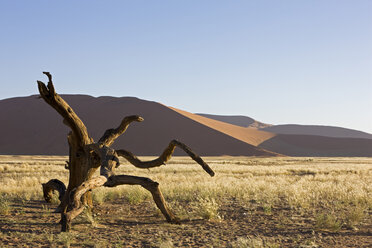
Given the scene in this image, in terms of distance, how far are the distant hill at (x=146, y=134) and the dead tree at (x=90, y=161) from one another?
7619cm

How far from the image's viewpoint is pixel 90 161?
8.02 metres

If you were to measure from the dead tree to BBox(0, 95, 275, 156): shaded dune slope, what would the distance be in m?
76.1

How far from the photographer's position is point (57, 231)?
271 inches

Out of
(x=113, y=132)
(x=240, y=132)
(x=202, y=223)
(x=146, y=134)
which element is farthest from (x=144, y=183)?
(x=240, y=132)

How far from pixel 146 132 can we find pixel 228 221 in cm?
8710

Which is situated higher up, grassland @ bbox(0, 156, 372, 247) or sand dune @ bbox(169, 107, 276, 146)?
sand dune @ bbox(169, 107, 276, 146)

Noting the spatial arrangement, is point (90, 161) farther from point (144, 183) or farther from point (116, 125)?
point (116, 125)

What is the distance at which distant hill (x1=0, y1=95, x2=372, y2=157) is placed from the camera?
88688 mm

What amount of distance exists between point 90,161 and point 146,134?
3386 inches

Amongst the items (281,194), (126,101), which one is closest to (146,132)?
(126,101)

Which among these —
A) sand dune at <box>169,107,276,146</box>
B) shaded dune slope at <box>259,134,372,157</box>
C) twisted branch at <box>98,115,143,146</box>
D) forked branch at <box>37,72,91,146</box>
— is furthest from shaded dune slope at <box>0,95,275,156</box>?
forked branch at <box>37,72,91,146</box>

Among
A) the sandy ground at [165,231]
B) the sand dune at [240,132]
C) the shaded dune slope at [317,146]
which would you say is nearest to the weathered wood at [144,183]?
the sandy ground at [165,231]

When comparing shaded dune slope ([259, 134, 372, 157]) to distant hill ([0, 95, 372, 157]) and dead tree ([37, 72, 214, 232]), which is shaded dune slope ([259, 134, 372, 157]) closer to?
distant hill ([0, 95, 372, 157])

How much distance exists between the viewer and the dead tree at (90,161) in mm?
6197
